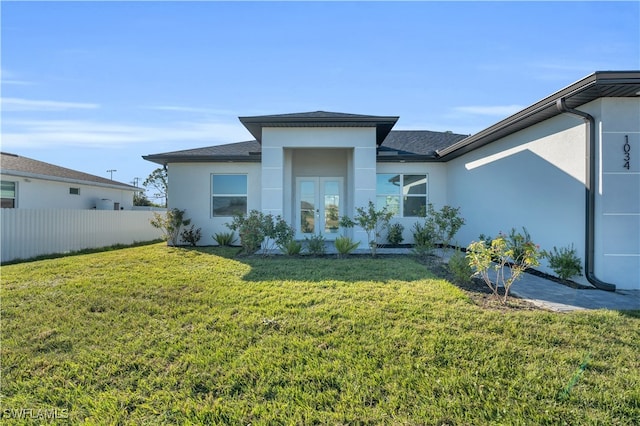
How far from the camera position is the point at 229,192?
11.8m

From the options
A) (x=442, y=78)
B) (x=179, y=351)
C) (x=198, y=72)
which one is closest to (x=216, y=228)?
(x=198, y=72)

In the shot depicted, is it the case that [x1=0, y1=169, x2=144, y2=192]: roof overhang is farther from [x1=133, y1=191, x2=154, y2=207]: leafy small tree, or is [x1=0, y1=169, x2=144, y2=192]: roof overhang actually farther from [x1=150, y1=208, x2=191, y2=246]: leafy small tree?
[x1=133, y1=191, x2=154, y2=207]: leafy small tree

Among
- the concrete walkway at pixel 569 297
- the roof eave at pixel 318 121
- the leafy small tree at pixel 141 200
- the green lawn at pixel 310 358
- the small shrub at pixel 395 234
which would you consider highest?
the roof eave at pixel 318 121

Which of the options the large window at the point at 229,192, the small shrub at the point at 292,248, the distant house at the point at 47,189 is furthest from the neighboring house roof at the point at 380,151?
the distant house at the point at 47,189

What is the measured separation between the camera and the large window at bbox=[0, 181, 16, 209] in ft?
43.4

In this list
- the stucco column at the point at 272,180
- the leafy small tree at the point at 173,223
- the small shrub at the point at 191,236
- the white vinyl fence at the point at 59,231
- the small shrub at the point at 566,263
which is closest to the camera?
the small shrub at the point at 566,263

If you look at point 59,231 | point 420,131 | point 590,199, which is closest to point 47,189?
point 59,231

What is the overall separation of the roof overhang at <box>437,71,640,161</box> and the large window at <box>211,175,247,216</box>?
8624mm

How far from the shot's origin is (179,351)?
129 inches

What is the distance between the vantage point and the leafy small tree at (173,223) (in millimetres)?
11117

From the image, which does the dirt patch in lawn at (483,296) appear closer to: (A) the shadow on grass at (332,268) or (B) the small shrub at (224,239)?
(A) the shadow on grass at (332,268)

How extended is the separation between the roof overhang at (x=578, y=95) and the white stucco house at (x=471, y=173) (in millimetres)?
20

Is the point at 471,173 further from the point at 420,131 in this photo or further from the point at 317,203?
the point at 420,131

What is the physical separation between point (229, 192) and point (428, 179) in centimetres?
798
